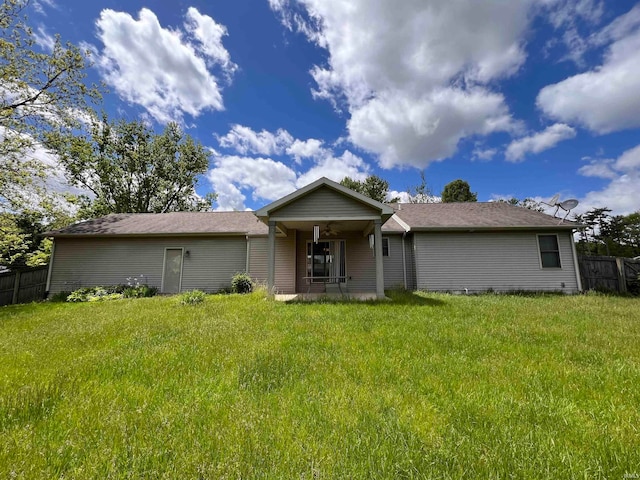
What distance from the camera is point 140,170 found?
85.1 ft

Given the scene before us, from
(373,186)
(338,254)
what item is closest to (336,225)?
(338,254)

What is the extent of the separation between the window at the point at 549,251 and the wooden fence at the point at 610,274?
1.30 m

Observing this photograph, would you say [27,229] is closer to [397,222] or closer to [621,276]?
[397,222]

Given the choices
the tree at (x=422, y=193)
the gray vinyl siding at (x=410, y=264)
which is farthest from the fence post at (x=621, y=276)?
the tree at (x=422, y=193)

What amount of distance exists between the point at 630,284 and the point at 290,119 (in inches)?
747

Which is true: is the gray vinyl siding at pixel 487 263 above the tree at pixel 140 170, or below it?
below

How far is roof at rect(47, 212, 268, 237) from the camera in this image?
13000 millimetres

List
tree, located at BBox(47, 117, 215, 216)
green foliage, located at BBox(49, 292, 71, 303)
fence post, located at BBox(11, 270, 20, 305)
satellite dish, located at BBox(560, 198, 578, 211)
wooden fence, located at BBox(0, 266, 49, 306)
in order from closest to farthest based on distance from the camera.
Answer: wooden fence, located at BBox(0, 266, 49, 306) → fence post, located at BBox(11, 270, 20, 305) → green foliage, located at BBox(49, 292, 71, 303) → satellite dish, located at BBox(560, 198, 578, 211) → tree, located at BBox(47, 117, 215, 216)

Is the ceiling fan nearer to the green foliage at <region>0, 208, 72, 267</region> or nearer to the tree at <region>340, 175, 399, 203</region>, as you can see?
the green foliage at <region>0, 208, 72, 267</region>

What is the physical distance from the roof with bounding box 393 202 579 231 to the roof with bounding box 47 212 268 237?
25.9ft

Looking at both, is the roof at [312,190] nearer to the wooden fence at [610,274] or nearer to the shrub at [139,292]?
the shrub at [139,292]

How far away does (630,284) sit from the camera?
36.3 ft

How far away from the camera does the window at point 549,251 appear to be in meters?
12.1

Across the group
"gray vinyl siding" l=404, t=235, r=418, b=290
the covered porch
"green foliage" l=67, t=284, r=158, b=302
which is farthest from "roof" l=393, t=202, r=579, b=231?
"green foliage" l=67, t=284, r=158, b=302
